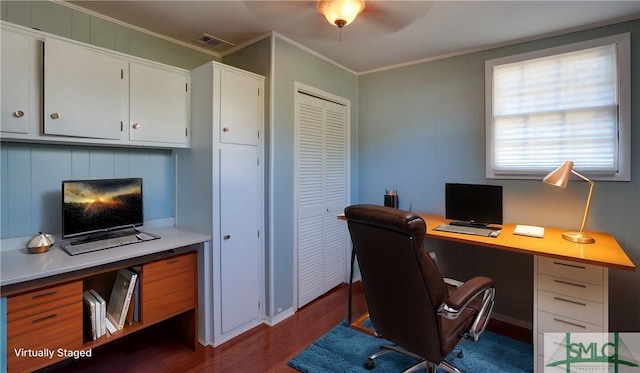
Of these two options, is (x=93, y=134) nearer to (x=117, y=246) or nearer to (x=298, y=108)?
(x=117, y=246)

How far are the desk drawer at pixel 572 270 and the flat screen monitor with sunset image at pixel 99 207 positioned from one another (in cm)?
289

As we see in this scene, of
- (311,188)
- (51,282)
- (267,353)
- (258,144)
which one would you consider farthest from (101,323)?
(311,188)

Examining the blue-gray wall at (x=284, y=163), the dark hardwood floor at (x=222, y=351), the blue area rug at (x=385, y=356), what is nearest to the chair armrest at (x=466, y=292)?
the blue area rug at (x=385, y=356)

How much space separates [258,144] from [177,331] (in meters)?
1.65

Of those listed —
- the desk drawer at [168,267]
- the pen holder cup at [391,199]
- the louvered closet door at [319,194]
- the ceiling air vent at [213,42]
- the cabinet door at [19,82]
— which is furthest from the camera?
the pen holder cup at [391,199]

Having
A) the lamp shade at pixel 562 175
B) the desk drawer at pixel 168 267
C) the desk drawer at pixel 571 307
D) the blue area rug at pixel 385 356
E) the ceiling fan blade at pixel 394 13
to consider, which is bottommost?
the blue area rug at pixel 385 356

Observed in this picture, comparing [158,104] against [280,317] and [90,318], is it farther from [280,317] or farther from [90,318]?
[280,317]

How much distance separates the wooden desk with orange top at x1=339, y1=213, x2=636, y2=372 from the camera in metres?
1.79

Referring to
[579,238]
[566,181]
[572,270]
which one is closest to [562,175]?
[566,181]

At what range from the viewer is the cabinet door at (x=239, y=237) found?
235cm

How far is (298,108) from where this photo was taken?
2854mm

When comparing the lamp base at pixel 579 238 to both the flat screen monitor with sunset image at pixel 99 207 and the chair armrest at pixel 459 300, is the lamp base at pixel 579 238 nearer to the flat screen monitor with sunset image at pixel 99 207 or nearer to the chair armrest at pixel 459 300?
the chair armrest at pixel 459 300

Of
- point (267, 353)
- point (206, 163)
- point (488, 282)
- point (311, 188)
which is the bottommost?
point (267, 353)

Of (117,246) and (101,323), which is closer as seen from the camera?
(101,323)
